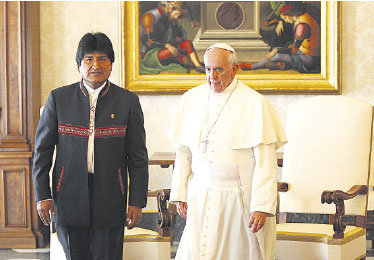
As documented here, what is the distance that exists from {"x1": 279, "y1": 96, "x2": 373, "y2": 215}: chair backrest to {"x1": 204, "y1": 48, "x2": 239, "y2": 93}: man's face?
5.44ft

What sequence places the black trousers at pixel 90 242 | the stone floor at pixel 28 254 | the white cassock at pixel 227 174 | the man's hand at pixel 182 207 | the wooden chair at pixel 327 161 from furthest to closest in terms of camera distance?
the stone floor at pixel 28 254, the wooden chair at pixel 327 161, the man's hand at pixel 182 207, the white cassock at pixel 227 174, the black trousers at pixel 90 242

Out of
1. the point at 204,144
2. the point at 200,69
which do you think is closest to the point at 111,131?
the point at 204,144

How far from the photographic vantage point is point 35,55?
23.0ft

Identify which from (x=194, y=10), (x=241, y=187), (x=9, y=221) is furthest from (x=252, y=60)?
(x=241, y=187)

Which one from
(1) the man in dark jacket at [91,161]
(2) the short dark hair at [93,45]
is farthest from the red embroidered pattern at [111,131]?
(2) the short dark hair at [93,45]

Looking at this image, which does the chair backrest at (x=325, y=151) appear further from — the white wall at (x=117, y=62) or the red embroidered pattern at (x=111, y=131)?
the red embroidered pattern at (x=111, y=131)

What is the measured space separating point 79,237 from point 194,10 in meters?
4.19

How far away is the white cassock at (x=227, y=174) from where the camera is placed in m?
3.69

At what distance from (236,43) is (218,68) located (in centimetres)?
340

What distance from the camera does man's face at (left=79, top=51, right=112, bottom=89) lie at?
3.25 meters

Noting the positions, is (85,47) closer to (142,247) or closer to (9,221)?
(142,247)

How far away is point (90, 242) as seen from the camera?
3.25m

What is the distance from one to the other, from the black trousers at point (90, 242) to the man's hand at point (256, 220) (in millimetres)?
741

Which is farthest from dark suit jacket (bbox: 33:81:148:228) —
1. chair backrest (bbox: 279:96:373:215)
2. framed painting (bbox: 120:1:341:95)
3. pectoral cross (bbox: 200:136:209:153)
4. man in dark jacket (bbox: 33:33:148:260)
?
framed painting (bbox: 120:1:341:95)
